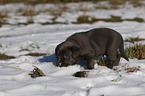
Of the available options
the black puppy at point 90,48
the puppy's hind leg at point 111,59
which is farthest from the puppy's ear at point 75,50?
the puppy's hind leg at point 111,59

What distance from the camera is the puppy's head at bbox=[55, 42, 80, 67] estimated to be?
3.41m

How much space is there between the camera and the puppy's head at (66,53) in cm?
341

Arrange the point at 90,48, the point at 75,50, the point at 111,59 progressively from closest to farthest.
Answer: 1. the point at 75,50
2. the point at 90,48
3. the point at 111,59

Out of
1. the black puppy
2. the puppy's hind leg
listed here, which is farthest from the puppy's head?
the puppy's hind leg

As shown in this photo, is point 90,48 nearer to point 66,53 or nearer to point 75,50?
point 75,50

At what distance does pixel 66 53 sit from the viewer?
3.42 m

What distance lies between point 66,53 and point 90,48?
1.60 ft

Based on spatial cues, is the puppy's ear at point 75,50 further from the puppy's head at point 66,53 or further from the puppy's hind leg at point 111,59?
the puppy's hind leg at point 111,59

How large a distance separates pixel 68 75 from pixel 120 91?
3.35 ft

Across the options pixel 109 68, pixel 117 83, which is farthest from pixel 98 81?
pixel 109 68

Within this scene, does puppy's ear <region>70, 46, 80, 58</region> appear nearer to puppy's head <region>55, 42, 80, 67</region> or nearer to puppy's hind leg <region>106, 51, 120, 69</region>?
puppy's head <region>55, 42, 80, 67</region>

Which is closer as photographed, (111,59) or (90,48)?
(90,48)

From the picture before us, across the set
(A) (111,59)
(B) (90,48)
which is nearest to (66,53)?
(B) (90,48)

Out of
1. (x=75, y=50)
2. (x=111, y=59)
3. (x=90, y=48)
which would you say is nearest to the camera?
(x=75, y=50)
